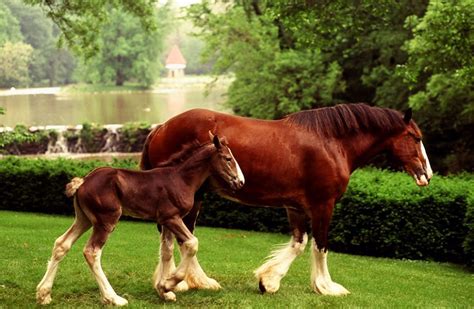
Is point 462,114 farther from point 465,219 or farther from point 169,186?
point 169,186

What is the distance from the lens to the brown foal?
670 cm

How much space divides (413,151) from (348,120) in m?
0.88

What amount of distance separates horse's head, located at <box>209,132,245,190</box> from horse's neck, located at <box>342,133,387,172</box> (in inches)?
64.2

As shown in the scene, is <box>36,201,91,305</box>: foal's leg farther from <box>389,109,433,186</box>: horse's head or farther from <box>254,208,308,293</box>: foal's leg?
<box>389,109,433,186</box>: horse's head

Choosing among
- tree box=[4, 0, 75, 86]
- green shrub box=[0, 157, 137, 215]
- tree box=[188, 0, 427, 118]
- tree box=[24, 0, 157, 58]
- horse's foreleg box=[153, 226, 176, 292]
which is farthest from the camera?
tree box=[4, 0, 75, 86]

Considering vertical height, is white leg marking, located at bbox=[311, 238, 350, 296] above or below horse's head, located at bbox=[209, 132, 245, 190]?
below

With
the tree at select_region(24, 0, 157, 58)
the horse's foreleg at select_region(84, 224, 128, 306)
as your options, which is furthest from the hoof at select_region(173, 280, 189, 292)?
the tree at select_region(24, 0, 157, 58)

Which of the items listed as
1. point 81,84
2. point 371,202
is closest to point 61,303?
point 371,202

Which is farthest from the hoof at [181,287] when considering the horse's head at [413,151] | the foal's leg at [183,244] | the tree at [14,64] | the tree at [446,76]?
the tree at [14,64]

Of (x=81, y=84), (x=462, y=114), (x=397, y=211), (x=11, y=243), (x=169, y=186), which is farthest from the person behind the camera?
(x=81, y=84)

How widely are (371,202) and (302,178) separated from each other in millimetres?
6110

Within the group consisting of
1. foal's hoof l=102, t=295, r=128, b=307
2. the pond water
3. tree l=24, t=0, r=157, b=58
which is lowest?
the pond water

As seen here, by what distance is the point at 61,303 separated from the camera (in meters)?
7.14

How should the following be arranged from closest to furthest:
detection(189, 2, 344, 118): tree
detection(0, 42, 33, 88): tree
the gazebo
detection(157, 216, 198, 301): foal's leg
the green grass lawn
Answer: detection(157, 216, 198, 301): foal's leg → the green grass lawn → detection(189, 2, 344, 118): tree → detection(0, 42, 33, 88): tree → the gazebo
